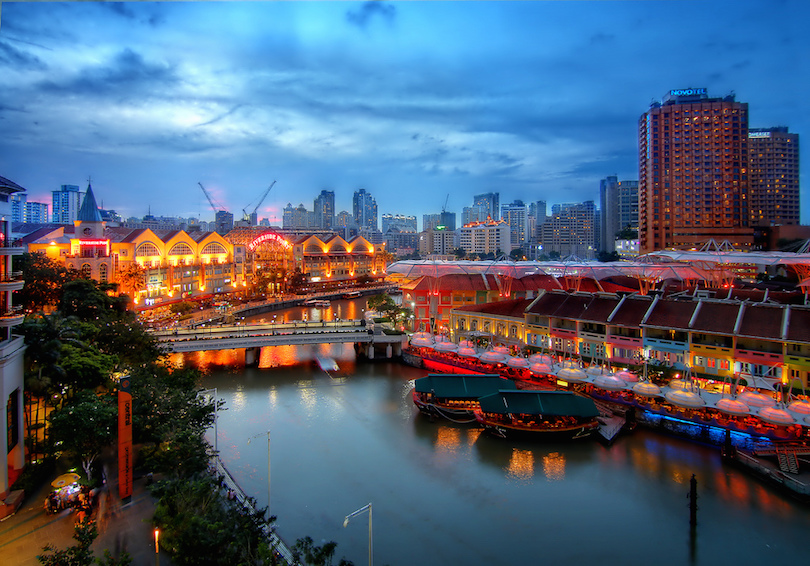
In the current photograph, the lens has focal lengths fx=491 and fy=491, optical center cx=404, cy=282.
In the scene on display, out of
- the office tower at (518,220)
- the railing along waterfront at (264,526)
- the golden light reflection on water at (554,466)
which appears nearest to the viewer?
the railing along waterfront at (264,526)

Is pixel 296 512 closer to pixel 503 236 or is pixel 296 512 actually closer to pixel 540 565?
pixel 540 565

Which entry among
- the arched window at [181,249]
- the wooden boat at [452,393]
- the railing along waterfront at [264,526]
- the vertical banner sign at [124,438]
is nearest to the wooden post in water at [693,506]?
the wooden boat at [452,393]

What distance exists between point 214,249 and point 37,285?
22.2m

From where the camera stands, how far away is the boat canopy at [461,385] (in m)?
14.6

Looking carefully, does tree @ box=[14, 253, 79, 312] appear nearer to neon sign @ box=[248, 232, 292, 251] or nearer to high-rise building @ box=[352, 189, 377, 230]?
neon sign @ box=[248, 232, 292, 251]

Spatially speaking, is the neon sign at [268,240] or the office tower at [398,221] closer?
the neon sign at [268,240]

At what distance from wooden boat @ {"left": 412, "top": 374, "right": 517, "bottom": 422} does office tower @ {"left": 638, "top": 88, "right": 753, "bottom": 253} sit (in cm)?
3950

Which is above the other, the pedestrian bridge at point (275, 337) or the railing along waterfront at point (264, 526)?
the pedestrian bridge at point (275, 337)

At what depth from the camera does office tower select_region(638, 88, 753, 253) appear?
45062mm

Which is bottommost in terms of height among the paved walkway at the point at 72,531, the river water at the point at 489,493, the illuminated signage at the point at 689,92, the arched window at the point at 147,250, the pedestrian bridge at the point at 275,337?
the river water at the point at 489,493

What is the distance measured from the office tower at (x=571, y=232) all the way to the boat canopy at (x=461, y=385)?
8836cm

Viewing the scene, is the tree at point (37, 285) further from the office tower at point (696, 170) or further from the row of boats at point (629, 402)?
the office tower at point (696, 170)

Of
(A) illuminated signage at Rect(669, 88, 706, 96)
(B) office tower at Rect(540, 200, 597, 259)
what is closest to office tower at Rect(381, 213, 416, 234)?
(B) office tower at Rect(540, 200, 597, 259)

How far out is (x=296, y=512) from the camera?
381 inches
